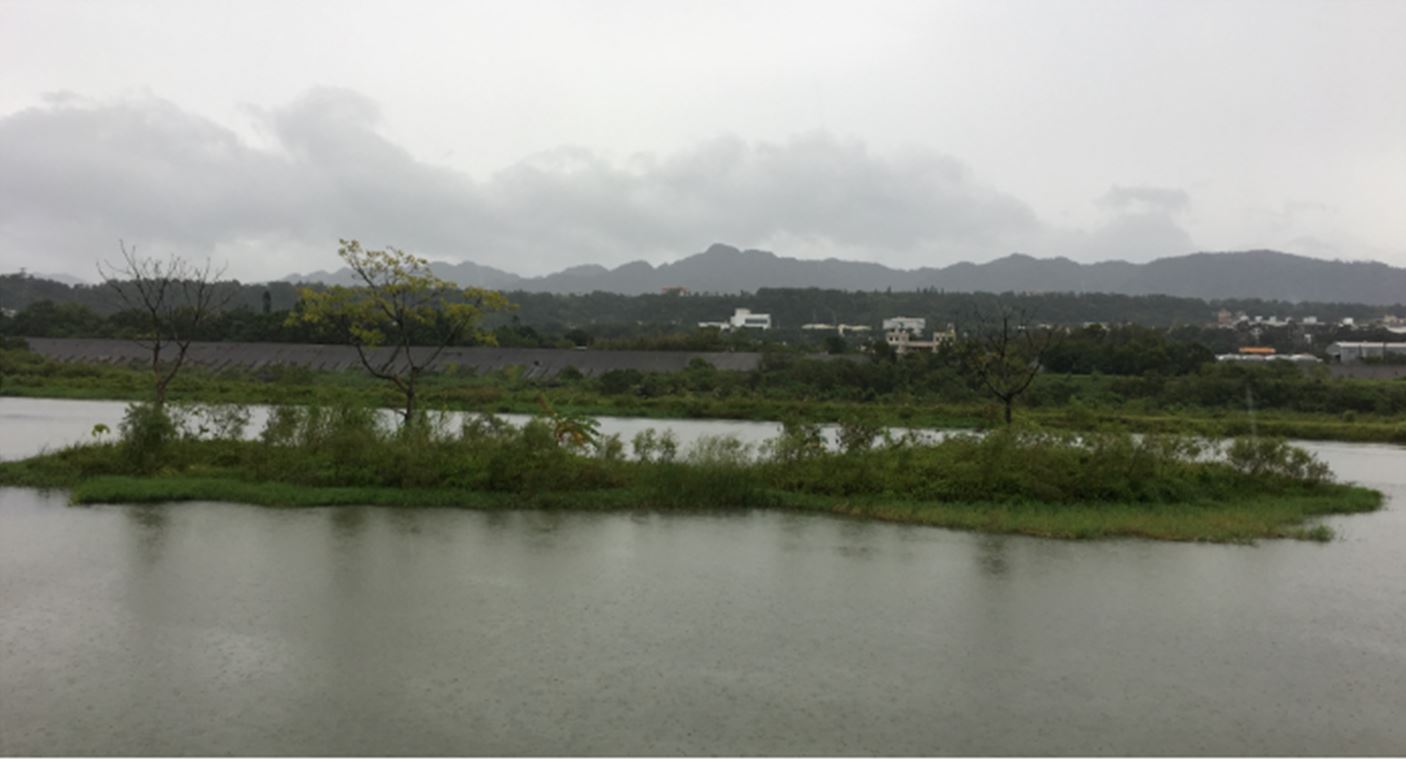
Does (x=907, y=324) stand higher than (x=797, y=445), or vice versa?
(x=907, y=324)

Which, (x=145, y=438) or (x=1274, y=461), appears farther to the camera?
(x=1274, y=461)

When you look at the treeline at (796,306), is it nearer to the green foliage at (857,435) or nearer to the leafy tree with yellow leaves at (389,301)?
the leafy tree with yellow leaves at (389,301)

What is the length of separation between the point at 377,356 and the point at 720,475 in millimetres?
38916

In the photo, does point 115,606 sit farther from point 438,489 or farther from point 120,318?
point 120,318

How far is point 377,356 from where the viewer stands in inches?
1923

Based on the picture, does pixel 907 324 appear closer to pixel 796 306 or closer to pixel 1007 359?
pixel 796 306

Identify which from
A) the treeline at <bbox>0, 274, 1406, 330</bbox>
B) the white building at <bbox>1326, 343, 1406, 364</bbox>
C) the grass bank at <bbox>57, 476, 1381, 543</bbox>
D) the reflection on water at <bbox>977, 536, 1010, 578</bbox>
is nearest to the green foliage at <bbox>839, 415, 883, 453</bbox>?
the grass bank at <bbox>57, 476, 1381, 543</bbox>

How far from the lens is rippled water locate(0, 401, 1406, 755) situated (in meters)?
6.00

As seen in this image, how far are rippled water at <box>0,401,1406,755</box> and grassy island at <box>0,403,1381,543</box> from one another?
3.44 ft

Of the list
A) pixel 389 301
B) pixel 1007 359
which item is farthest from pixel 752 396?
pixel 389 301

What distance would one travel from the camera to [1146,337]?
48656 mm

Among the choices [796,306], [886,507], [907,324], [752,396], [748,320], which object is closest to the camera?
[886,507]

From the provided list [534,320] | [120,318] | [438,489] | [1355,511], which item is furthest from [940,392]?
[534,320]

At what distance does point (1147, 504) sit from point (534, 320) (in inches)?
3348
